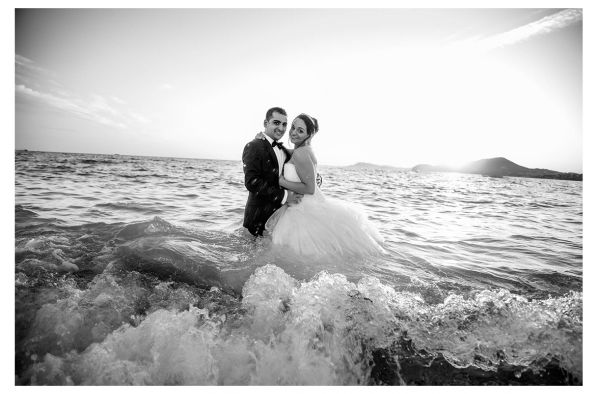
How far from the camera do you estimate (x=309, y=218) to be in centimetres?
488

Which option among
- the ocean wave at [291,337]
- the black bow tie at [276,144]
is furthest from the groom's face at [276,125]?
the ocean wave at [291,337]

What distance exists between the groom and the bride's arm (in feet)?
0.84

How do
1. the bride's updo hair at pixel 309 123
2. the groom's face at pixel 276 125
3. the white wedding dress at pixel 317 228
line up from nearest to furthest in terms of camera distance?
1. the groom's face at pixel 276 125
2. the bride's updo hair at pixel 309 123
3. the white wedding dress at pixel 317 228

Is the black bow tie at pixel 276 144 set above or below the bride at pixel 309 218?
above

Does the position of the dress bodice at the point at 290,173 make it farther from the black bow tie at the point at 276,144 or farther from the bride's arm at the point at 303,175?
the black bow tie at the point at 276,144

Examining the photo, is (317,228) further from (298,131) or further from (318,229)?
Answer: (298,131)

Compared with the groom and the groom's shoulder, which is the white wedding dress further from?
the groom's shoulder

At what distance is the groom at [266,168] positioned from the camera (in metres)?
4.45

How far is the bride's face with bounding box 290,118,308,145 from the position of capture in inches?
182

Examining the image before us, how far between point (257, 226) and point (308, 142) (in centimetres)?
181

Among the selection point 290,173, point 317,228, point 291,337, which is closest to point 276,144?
point 290,173
